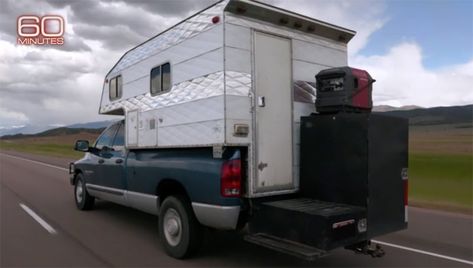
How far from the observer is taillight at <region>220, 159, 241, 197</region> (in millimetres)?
5492

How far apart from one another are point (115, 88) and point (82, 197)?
2.74 metres

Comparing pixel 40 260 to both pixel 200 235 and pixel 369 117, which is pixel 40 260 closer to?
pixel 200 235

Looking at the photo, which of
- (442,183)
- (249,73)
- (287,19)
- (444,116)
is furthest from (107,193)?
(444,116)

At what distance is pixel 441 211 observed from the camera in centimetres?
1042

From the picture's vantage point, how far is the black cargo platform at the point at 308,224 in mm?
4848

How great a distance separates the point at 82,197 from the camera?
10000 mm

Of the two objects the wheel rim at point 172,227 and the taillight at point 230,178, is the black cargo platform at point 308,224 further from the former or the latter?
the wheel rim at point 172,227

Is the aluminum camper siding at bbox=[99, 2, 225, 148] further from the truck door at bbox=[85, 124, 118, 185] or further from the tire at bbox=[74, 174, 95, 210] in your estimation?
the tire at bbox=[74, 174, 95, 210]

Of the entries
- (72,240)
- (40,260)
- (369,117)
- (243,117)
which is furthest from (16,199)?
(369,117)

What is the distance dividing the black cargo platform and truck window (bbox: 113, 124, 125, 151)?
3.50 m

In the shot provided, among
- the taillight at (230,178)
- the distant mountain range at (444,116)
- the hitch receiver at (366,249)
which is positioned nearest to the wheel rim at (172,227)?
the taillight at (230,178)

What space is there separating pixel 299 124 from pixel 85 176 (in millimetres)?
5402

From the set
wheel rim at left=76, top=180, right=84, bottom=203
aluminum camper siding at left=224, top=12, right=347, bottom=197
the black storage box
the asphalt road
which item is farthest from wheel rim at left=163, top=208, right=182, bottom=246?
wheel rim at left=76, top=180, right=84, bottom=203

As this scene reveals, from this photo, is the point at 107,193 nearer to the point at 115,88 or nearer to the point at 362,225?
the point at 115,88
